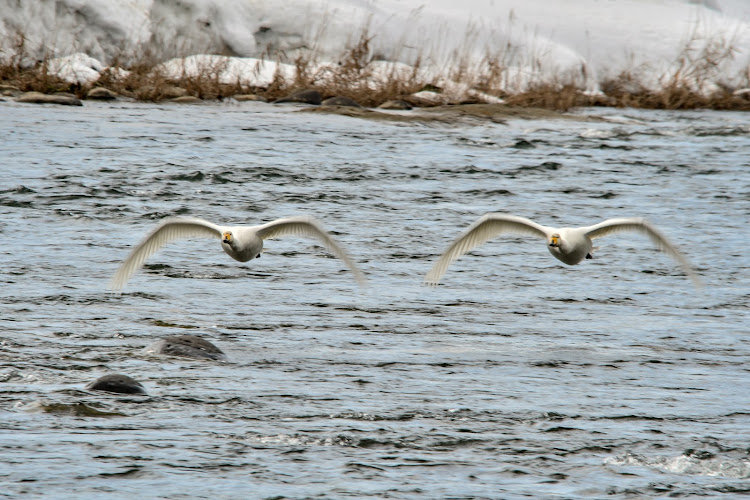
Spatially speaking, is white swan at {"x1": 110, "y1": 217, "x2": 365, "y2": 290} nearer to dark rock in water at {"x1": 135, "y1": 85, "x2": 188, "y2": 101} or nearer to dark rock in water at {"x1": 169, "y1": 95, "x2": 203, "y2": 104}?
dark rock in water at {"x1": 135, "y1": 85, "x2": 188, "y2": 101}

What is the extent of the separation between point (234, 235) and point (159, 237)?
3.22 ft

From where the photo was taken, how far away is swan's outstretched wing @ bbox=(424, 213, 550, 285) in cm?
995

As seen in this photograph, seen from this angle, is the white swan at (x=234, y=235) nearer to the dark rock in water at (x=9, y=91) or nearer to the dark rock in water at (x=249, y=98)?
the dark rock in water at (x=9, y=91)

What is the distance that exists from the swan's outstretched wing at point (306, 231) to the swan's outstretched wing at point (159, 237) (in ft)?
1.48

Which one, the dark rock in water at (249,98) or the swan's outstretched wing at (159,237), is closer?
the swan's outstretched wing at (159,237)

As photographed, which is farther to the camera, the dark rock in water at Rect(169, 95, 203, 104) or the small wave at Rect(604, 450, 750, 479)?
the dark rock in water at Rect(169, 95, 203, 104)

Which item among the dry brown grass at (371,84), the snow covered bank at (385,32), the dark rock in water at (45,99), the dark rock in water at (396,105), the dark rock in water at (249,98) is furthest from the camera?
the snow covered bank at (385,32)

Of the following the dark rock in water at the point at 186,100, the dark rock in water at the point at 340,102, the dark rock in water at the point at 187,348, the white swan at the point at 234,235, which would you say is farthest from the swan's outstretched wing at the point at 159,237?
the dark rock in water at the point at 186,100

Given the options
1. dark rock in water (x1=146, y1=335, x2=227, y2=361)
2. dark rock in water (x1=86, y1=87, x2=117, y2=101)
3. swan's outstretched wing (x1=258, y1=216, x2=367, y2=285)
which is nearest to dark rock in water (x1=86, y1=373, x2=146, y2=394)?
dark rock in water (x1=146, y1=335, x2=227, y2=361)

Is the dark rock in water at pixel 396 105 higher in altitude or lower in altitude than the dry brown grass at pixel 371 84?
lower

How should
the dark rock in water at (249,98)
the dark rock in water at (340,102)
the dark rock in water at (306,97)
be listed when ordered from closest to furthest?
the dark rock in water at (340,102) < the dark rock in water at (306,97) < the dark rock in water at (249,98)

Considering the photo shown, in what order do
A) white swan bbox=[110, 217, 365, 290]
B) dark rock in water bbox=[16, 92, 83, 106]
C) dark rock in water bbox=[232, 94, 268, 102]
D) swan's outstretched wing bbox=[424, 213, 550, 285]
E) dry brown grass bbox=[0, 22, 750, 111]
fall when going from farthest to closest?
dark rock in water bbox=[232, 94, 268, 102] < dry brown grass bbox=[0, 22, 750, 111] < dark rock in water bbox=[16, 92, 83, 106] < swan's outstretched wing bbox=[424, 213, 550, 285] < white swan bbox=[110, 217, 365, 290]

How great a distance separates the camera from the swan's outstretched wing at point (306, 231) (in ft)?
31.3

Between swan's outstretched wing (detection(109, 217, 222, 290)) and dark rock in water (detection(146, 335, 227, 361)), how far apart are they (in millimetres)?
1114
